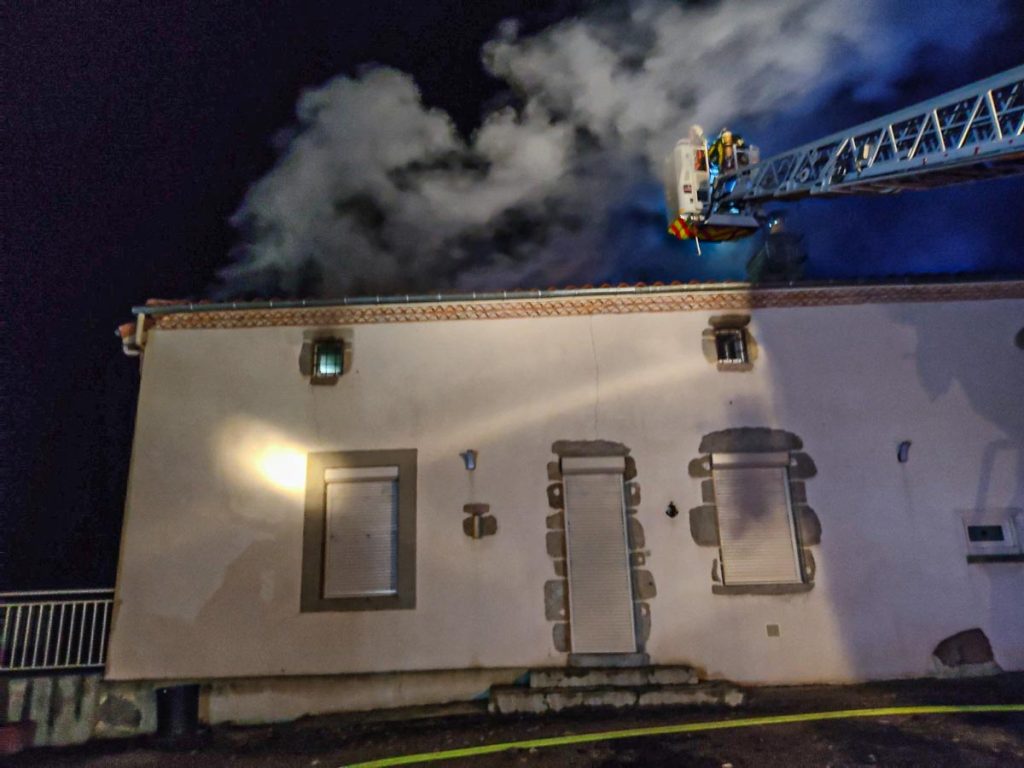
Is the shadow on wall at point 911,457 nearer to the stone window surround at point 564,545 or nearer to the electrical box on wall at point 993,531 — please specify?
the electrical box on wall at point 993,531

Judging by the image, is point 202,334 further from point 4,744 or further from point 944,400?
point 944,400

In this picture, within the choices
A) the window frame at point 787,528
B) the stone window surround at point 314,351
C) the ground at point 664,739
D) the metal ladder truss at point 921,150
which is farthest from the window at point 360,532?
the metal ladder truss at point 921,150

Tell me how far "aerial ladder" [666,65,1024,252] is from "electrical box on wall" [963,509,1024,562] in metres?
4.23

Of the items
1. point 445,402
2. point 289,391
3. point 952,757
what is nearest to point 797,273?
point 445,402

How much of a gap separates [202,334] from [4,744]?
5131 mm

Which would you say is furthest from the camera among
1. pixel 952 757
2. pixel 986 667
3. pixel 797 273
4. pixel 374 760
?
pixel 797 273

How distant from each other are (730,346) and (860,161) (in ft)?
8.77

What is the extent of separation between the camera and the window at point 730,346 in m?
8.52

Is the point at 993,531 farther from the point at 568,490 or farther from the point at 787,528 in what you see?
the point at 568,490

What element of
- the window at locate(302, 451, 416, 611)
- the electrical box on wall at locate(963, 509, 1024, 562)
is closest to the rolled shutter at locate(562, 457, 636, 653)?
the window at locate(302, 451, 416, 611)

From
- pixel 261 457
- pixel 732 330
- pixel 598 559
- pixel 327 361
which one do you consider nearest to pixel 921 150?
pixel 732 330

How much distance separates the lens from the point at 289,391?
8477 mm

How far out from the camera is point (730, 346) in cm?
860

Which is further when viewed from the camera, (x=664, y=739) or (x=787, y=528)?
(x=787, y=528)
